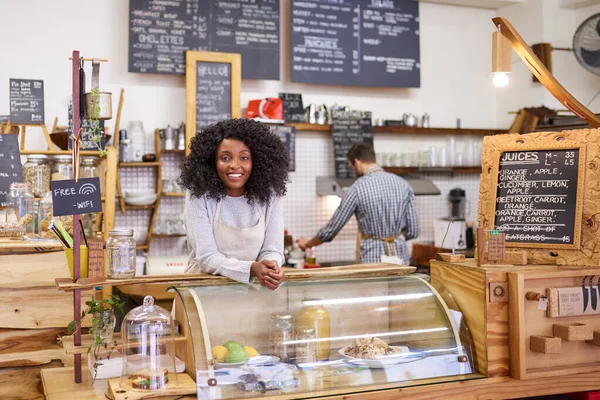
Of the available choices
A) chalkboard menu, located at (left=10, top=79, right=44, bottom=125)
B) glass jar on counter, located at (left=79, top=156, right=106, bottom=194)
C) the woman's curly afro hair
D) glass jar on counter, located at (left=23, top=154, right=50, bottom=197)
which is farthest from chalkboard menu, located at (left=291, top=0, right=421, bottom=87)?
the woman's curly afro hair

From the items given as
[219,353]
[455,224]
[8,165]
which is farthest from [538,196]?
[455,224]

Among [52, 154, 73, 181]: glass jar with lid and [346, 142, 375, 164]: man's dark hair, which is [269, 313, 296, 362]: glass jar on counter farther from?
[346, 142, 375, 164]: man's dark hair

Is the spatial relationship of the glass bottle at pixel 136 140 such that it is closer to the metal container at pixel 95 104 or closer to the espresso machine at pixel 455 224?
the espresso machine at pixel 455 224

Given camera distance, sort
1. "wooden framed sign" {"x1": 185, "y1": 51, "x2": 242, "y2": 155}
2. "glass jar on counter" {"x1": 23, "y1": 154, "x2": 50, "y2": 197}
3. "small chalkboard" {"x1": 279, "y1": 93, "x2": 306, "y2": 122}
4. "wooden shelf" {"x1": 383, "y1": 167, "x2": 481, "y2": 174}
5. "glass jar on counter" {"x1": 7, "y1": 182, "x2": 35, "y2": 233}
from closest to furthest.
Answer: "glass jar on counter" {"x1": 7, "y1": 182, "x2": 35, "y2": 233}, "glass jar on counter" {"x1": 23, "y1": 154, "x2": 50, "y2": 197}, "wooden framed sign" {"x1": 185, "y1": 51, "x2": 242, "y2": 155}, "small chalkboard" {"x1": 279, "y1": 93, "x2": 306, "y2": 122}, "wooden shelf" {"x1": 383, "y1": 167, "x2": 481, "y2": 174}

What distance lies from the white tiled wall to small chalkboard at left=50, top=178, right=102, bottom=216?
3.35 metres

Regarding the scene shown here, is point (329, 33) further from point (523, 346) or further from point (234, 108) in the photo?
point (523, 346)

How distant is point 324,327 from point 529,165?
1.05m

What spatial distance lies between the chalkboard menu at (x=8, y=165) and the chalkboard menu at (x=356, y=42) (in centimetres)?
282

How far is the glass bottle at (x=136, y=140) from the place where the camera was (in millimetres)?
5527

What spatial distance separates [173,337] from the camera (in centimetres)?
230

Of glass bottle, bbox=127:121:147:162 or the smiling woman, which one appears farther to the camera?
glass bottle, bbox=127:121:147:162

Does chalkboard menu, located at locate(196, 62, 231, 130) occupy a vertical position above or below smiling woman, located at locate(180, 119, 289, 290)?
above

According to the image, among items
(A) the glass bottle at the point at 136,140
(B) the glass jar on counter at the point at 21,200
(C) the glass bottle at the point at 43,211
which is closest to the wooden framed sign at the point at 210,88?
(A) the glass bottle at the point at 136,140

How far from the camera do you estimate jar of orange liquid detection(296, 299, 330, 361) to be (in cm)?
238
